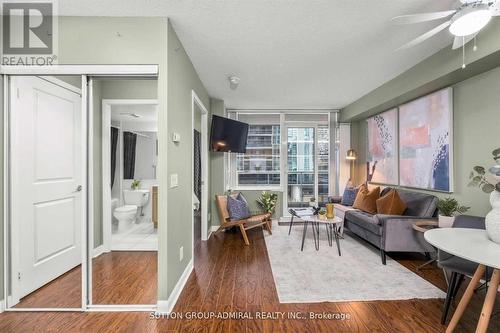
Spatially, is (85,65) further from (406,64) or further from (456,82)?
(456,82)

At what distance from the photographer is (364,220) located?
325 cm

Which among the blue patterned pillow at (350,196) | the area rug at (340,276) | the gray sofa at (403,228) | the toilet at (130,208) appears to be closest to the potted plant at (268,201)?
the area rug at (340,276)

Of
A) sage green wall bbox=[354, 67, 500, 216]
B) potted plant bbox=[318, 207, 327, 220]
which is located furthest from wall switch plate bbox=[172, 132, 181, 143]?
sage green wall bbox=[354, 67, 500, 216]

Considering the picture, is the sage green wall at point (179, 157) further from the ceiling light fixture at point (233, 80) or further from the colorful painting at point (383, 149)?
the colorful painting at point (383, 149)

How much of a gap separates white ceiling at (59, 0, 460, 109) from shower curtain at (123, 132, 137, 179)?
1.13m

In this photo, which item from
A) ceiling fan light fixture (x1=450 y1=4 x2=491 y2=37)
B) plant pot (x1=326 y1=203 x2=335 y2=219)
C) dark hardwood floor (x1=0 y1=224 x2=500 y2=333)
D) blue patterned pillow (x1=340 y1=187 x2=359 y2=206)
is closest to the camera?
ceiling fan light fixture (x1=450 y1=4 x2=491 y2=37)

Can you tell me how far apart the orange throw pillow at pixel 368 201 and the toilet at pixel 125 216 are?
3.42 metres

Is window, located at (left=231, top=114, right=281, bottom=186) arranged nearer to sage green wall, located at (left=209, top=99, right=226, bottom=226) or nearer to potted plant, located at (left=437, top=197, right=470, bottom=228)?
sage green wall, located at (left=209, top=99, right=226, bottom=226)

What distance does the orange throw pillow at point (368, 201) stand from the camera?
3638 mm

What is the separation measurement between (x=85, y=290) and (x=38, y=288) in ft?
2.15

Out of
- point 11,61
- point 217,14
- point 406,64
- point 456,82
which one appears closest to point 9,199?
point 11,61

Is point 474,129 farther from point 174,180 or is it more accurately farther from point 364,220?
point 174,180

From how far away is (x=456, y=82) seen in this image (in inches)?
108

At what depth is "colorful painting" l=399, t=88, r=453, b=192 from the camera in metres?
2.89
